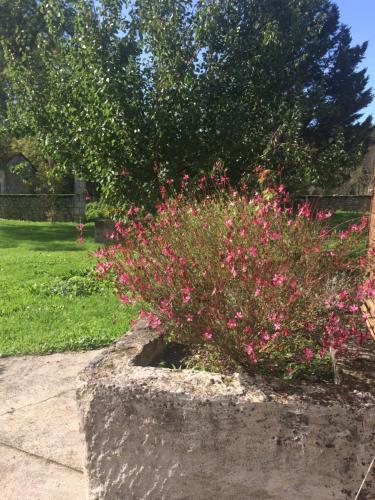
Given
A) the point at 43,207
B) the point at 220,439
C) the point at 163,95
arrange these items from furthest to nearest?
1. the point at 43,207
2. the point at 163,95
3. the point at 220,439

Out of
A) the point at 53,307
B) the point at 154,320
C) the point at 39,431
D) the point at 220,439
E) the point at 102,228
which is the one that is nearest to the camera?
the point at 220,439

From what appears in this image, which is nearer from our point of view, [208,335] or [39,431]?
[208,335]

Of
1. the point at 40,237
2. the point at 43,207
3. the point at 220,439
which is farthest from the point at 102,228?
the point at 220,439

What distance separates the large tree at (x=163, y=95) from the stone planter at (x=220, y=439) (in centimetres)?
594

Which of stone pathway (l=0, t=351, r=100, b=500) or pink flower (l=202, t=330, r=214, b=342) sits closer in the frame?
pink flower (l=202, t=330, r=214, b=342)

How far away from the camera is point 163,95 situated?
7758mm

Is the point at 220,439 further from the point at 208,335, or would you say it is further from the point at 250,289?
the point at 250,289

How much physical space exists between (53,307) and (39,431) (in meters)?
3.19

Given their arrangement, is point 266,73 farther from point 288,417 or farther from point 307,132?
point 307,132

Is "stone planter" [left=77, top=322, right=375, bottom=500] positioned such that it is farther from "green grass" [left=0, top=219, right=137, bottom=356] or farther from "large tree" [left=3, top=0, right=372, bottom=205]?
"large tree" [left=3, top=0, right=372, bottom=205]

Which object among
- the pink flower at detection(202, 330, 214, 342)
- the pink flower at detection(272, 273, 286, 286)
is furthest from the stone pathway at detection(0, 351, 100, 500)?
the pink flower at detection(272, 273, 286, 286)

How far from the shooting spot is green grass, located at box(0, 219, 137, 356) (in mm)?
4742

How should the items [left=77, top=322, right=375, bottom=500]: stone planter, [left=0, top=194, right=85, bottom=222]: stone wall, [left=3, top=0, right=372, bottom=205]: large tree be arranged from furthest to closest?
[left=0, top=194, right=85, bottom=222]: stone wall, [left=3, top=0, right=372, bottom=205]: large tree, [left=77, top=322, right=375, bottom=500]: stone planter

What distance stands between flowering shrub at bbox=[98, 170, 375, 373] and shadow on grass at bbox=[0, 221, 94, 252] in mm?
9351
